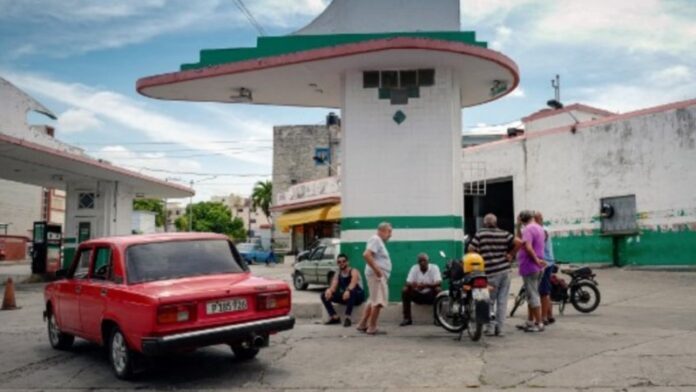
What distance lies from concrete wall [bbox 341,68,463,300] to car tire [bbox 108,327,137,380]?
16.4 ft

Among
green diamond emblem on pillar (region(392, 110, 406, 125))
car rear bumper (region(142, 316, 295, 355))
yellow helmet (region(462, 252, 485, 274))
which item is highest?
green diamond emblem on pillar (region(392, 110, 406, 125))

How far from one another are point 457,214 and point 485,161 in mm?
15018

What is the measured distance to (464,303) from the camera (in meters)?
8.95

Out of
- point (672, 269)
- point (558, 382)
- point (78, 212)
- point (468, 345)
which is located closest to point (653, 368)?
point (558, 382)

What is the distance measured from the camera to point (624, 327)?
9.51m

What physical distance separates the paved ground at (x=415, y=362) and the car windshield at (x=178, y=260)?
1.06 metres

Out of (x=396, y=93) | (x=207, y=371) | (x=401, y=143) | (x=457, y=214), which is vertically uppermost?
(x=396, y=93)

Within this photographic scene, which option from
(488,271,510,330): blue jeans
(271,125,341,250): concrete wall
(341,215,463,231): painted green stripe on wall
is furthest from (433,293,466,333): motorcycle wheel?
(271,125,341,250): concrete wall

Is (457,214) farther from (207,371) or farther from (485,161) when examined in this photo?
(485,161)

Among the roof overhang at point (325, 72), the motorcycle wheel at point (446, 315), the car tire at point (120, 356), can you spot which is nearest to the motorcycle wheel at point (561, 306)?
the motorcycle wheel at point (446, 315)

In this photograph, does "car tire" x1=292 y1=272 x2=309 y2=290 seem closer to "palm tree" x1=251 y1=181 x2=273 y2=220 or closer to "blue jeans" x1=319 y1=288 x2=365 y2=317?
"blue jeans" x1=319 y1=288 x2=365 y2=317

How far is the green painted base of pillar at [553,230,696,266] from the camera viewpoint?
18219 mm

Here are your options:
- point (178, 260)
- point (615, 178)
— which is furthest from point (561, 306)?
point (615, 178)

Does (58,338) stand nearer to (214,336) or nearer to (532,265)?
(214,336)
